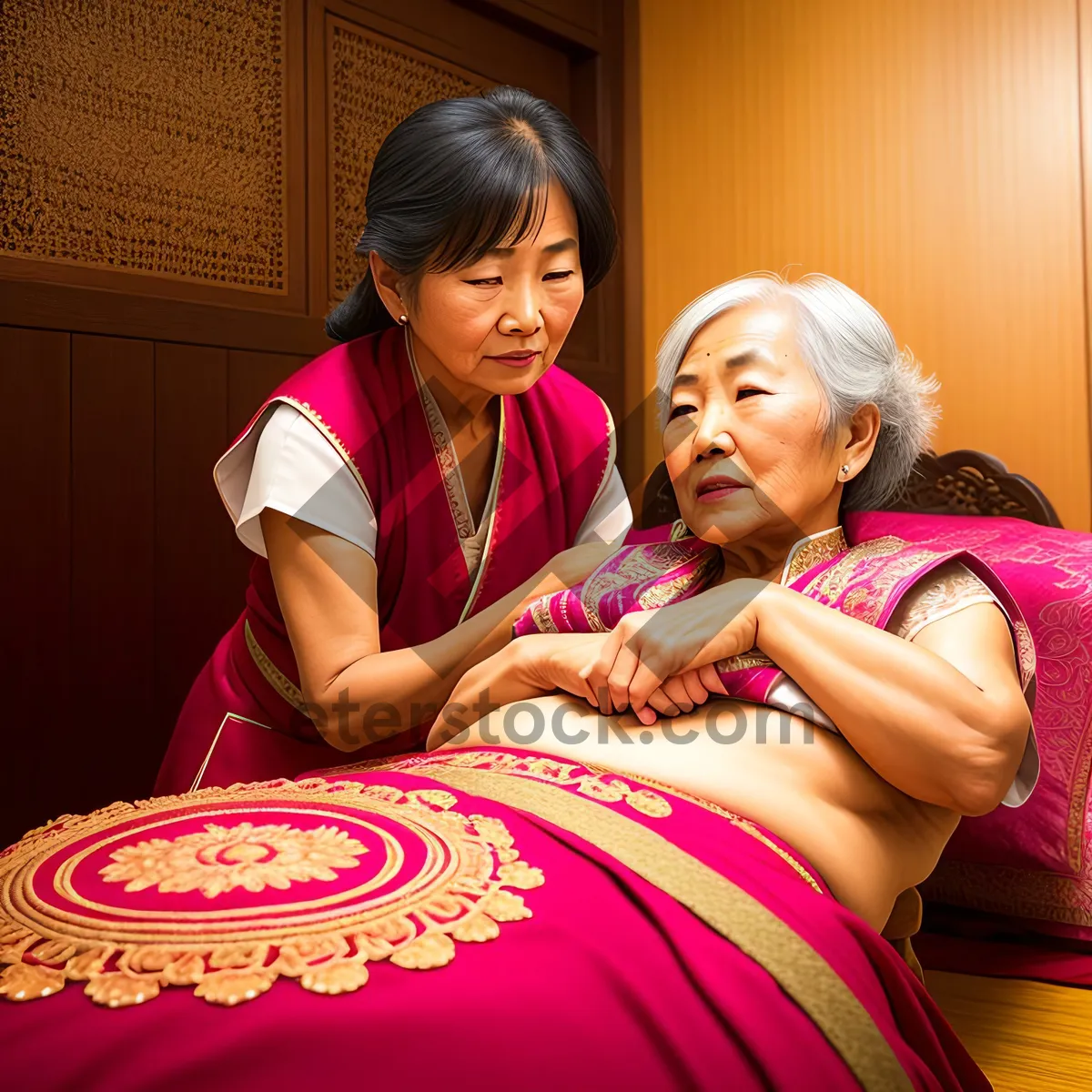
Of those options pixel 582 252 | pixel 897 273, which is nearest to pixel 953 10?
pixel 897 273

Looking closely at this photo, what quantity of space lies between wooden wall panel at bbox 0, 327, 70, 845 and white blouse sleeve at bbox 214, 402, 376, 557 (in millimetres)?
706

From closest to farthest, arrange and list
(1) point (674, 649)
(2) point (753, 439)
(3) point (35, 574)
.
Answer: (1) point (674, 649) → (2) point (753, 439) → (3) point (35, 574)

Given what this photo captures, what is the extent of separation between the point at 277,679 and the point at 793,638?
730 mm

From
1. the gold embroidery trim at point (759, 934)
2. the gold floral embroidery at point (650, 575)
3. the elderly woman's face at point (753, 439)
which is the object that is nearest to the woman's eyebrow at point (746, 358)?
the elderly woman's face at point (753, 439)

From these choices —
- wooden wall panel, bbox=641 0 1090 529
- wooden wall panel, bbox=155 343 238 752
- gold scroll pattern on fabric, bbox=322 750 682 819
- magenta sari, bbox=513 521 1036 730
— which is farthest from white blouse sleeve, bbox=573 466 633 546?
wooden wall panel, bbox=641 0 1090 529

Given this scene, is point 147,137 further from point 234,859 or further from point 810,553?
point 234,859

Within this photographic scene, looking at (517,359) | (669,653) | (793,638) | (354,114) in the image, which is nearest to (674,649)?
(669,653)

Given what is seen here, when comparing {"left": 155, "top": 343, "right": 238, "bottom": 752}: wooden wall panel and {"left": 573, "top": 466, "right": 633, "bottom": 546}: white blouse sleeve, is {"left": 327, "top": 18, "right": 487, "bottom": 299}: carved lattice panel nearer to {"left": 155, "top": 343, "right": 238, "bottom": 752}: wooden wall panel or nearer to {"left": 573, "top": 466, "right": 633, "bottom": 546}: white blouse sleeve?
{"left": 155, "top": 343, "right": 238, "bottom": 752}: wooden wall panel

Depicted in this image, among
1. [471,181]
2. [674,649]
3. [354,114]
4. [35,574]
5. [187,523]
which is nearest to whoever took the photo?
[674,649]

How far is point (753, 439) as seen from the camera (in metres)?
1.28

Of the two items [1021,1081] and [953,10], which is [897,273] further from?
[1021,1081]

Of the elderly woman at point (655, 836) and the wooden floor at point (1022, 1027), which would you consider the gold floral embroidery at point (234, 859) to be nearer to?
the elderly woman at point (655, 836)

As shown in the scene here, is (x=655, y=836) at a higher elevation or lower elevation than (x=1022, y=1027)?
higher

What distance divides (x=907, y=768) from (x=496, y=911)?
18.5 inches
